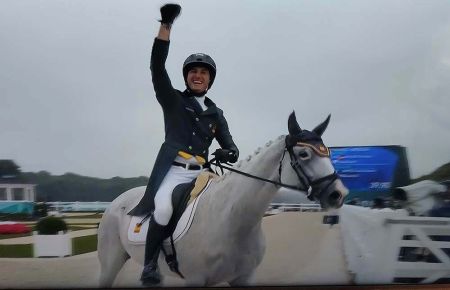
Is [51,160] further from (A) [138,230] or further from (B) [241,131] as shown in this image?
(B) [241,131]

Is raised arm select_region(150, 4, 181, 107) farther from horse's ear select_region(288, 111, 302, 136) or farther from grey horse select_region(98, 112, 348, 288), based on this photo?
horse's ear select_region(288, 111, 302, 136)

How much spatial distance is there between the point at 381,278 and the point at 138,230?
4.95ft

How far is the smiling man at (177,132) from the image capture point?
2820mm

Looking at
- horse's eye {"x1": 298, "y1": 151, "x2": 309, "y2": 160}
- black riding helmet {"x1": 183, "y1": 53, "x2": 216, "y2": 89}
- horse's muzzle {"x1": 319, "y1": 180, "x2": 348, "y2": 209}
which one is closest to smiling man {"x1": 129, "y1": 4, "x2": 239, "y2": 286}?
black riding helmet {"x1": 183, "y1": 53, "x2": 216, "y2": 89}

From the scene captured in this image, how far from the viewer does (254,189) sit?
2.80 m

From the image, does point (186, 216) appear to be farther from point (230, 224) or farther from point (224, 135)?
point (224, 135)

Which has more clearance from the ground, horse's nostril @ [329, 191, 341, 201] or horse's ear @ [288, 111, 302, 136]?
horse's ear @ [288, 111, 302, 136]

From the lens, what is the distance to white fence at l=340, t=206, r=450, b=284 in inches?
120

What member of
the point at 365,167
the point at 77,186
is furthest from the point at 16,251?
the point at 365,167

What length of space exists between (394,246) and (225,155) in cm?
121

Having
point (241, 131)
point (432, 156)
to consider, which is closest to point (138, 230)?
point (241, 131)

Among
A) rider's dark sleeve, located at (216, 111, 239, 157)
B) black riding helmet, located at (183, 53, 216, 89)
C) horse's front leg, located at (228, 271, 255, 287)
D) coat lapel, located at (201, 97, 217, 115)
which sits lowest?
horse's front leg, located at (228, 271, 255, 287)

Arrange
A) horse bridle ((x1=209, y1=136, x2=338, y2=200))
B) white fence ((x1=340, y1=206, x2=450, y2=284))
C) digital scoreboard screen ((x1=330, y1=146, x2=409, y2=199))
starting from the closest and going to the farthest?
horse bridle ((x1=209, y1=136, x2=338, y2=200))
digital scoreboard screen ((x1=330, y1=146, x2=409, y2=199))
white fence ((x1=340, y1=206, x2=450, y2=284))

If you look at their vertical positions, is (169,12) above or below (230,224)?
above
